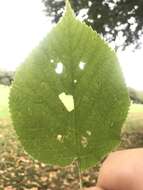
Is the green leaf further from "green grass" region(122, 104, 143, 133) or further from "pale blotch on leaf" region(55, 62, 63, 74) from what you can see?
"green grass" region(122, 104, 143, 133)

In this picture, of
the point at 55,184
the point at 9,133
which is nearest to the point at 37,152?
the point at 55,184

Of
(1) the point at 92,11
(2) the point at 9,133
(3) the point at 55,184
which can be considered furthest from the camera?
(1) the point at 92,11

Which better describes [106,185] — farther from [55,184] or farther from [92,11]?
[92,11]

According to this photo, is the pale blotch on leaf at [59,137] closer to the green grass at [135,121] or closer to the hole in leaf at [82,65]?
the hole in leaf at [82,65]

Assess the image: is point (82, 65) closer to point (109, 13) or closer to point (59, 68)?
point (59, 68)

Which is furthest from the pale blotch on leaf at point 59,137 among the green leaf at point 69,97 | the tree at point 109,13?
the tree at point 109,13

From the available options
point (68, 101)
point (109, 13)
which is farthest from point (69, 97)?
point (109, 13)
